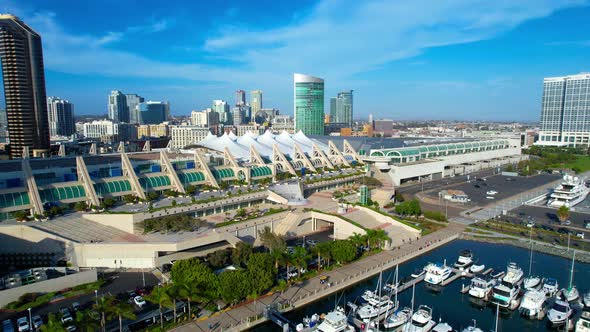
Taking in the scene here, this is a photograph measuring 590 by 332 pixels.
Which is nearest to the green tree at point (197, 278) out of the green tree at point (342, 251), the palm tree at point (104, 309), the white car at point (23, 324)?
the palm tree at point (104, 309)

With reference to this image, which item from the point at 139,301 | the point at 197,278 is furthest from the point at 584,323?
the point at 139,301

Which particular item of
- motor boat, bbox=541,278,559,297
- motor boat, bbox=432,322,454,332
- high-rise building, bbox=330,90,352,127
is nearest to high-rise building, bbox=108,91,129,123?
high-rise building, bbox=330,90,352,127

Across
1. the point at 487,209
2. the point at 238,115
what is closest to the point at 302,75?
the point at 238,115

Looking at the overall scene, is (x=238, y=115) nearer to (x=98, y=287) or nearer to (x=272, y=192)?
(x=272, y=192)

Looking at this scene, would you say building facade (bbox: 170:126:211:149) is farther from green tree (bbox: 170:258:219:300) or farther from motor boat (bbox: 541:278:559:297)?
motor boat (bbox: 541:278:559:297)

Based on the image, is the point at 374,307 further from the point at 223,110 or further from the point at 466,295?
the point at 223,110

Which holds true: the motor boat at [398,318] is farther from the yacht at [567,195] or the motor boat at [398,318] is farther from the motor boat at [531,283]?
the yacht at [567,195]
